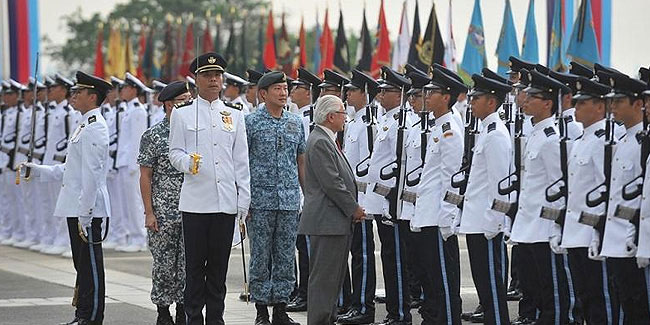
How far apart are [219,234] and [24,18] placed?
60.7ft

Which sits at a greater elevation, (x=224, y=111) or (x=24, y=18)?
(x=24, y=18)

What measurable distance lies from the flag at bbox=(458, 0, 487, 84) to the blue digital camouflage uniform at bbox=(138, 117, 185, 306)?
33.0 feet

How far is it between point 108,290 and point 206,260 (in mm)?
4033

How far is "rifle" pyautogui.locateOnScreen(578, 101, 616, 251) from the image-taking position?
9.11m

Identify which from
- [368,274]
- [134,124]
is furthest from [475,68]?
[368,274]

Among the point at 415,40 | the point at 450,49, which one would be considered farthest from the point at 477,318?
the point at 450,49

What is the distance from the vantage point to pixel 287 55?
31.2 metres

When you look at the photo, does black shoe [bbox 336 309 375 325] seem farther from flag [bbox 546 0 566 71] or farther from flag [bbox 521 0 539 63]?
flag [bbox 521 0 539 63]

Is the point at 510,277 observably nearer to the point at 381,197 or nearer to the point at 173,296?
the point at 381,197

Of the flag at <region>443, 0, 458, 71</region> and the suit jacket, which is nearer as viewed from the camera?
the suit jacket

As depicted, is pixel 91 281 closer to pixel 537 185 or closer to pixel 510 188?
pixel 510 188

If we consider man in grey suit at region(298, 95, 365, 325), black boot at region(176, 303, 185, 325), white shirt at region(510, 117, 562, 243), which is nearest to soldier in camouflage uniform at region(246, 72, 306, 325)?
black boot at region(176, 303, 185, 325)

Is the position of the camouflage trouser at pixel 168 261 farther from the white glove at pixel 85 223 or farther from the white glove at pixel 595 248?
the white glove at pixel 595 248

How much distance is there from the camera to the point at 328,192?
10.0 meters
